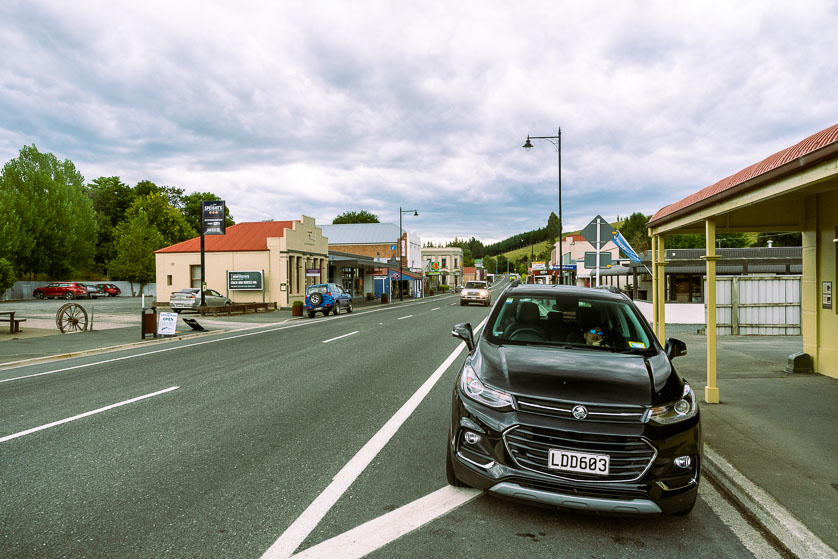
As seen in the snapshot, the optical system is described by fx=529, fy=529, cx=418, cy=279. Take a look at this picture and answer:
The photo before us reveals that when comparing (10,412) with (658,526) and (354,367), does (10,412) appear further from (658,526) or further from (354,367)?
(658,526)

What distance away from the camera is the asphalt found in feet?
11.6

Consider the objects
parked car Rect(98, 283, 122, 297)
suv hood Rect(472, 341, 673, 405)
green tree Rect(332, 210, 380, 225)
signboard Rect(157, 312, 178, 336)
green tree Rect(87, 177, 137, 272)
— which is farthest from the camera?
green tree Rect(332, 210, 380, 225)

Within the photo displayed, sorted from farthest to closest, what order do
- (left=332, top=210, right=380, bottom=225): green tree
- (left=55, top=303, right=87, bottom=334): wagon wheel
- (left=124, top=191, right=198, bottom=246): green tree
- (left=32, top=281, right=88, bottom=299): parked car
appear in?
(left=332, top=210, right=380, bottom=225): green tree < (left=124, top=191, right=198, bottom=246): green tree < (left=32, top=281, right=88, bottom=299): parked car < (left=55, top=303, right=87, bottom=334): wagon wheel

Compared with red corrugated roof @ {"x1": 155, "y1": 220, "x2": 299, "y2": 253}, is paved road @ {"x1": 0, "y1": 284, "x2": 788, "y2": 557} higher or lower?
lower

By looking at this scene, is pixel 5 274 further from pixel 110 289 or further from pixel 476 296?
pixel 110 289

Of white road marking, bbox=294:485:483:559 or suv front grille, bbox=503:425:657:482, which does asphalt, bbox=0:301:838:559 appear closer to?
suv front grille, bbox=503:425:657:482

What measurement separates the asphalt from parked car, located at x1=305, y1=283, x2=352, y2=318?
1641 cm

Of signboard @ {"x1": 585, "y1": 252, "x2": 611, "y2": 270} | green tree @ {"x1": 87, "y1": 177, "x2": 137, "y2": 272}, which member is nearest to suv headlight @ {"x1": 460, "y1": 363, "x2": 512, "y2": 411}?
signboard @ {"x1": 585, "y1": 252, "x2": 611, "y2": 270}

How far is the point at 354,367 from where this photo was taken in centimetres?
998

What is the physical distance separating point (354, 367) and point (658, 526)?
7054 mm

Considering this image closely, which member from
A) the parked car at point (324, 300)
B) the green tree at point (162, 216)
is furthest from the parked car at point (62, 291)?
the parked car at point (324, 300)

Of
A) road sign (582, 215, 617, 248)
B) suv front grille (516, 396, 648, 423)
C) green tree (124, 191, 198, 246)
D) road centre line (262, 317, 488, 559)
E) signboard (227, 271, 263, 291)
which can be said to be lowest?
road centre line (262, 317, 488, 559)

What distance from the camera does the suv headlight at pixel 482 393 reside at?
3.50m

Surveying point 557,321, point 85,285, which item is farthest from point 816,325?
point 85,285
